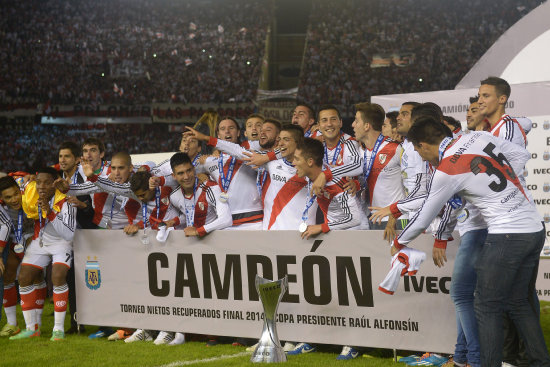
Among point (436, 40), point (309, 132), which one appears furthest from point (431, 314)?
point (436, 40)

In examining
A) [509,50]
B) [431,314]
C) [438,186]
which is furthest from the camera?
[509,50]

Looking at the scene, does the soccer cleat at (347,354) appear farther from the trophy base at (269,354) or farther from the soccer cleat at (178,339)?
the soccer cleat at (178,339)

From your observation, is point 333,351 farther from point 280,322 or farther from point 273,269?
point 273,269

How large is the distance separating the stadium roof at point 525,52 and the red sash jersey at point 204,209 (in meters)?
5.33

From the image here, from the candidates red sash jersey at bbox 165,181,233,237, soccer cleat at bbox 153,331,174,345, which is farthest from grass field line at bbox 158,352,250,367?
red sash jersey at bbox 165,181,233,237

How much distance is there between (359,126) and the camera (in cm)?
623

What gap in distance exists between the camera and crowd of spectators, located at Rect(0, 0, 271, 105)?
1254 inches

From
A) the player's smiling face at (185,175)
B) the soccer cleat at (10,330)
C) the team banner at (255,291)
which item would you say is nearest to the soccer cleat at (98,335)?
the team banner at (255,291)

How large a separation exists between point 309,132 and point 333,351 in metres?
2.65

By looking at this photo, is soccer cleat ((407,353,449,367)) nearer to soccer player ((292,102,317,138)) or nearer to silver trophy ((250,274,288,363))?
silver trophy ((250,274,288,363))

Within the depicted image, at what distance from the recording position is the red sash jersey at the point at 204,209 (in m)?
6.40

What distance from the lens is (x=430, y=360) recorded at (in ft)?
16.9

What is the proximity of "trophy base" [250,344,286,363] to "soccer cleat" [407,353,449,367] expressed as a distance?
3.40ft

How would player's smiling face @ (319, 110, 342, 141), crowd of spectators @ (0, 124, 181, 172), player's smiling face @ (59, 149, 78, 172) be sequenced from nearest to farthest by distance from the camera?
player's smiling face @ (319, 110, 342, 141) → player's smiling face @ (59, 149, 78, 172) → crowd of spectators @ (0, 124, 181, 172)
